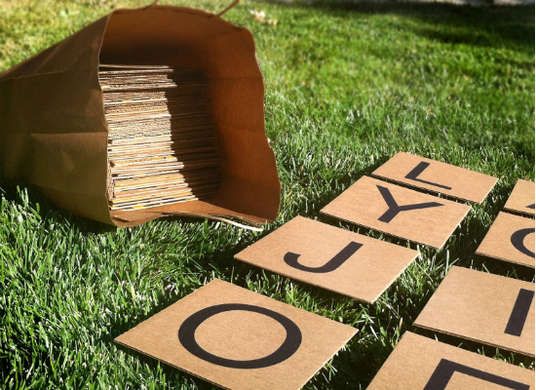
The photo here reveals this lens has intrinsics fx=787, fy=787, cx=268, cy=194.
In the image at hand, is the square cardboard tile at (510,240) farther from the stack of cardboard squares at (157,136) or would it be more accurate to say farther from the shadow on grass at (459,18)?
the shadow on grass at (459,18)

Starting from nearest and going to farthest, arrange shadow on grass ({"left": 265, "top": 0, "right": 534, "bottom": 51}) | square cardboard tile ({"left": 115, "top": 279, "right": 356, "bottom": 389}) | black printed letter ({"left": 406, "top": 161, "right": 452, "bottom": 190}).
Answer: square cardboard tile ({"left": 115, "top": 279, "right": 356, "bottom": 389}), black printed letter ({"left": 406, "top": 161, "right": 452, "bottom": 190}), shadow on grass ({"left": 265, "top": 0, "right": 534, "bottom": 51})

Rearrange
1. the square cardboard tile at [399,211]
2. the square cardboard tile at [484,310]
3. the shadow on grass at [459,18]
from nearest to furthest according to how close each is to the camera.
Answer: the square cardboard tile at [484,310] → the square cardboard tile at [399,211] → the shadow on grass at [459,18]

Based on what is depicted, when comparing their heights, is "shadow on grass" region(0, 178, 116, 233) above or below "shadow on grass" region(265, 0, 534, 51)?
below

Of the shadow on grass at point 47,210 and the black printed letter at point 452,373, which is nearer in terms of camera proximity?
the black printed letter at point 452,373

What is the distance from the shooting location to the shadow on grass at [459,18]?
5.09m

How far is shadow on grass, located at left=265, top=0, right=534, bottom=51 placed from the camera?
16.7ft

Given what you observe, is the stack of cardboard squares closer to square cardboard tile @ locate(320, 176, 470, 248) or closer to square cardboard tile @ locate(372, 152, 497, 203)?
square cardboard tile @ locate(320, 176, 470, 248)

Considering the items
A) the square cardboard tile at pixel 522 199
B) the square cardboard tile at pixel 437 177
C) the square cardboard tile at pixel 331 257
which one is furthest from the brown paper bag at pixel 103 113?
the square cardboard tile at pixel 522 199

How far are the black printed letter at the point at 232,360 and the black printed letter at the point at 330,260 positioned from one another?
0.78 feet

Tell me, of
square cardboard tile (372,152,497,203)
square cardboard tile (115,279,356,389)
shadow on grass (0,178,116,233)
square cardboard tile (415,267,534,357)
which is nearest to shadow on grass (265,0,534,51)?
square cardboard tile (372,152,497,203)

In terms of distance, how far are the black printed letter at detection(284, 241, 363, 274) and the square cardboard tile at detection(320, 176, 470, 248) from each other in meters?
0.17

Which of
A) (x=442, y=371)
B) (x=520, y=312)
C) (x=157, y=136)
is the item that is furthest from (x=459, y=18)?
(x=442, y=371)

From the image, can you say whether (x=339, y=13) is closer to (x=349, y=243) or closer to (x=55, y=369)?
(x=349, y=243)

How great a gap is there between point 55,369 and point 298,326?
54cm
